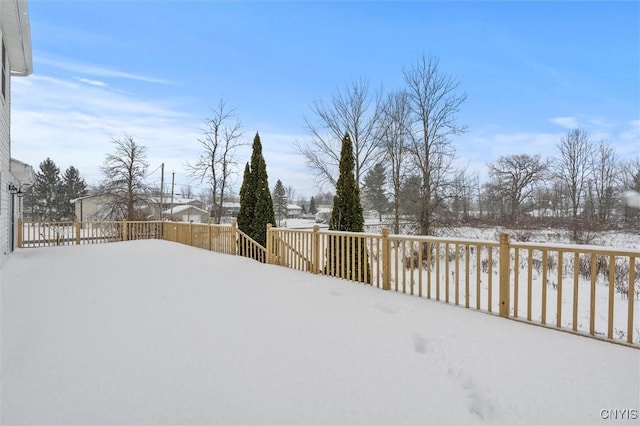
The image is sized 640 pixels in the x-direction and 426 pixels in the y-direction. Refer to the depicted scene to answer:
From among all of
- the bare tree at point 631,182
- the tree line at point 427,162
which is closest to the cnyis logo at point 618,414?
the tree line at point 427,162

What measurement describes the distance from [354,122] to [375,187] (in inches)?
148

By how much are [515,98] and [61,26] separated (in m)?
15.2

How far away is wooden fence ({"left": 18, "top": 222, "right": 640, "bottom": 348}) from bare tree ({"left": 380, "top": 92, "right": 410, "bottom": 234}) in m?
5.01

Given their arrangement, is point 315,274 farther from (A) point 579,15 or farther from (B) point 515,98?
(B) point 515,98

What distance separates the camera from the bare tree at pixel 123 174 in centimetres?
2134

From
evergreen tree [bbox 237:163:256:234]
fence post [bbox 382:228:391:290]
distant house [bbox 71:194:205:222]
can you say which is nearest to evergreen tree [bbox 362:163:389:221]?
evergreen tree [bbox 237:163:256:234]

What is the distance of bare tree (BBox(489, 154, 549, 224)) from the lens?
91.1 feet

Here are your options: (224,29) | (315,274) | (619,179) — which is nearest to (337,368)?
(315,274)

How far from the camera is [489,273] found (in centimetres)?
380

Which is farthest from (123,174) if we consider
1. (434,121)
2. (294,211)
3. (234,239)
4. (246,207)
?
(294,211)

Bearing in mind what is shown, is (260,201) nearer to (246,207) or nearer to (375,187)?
(246,207)

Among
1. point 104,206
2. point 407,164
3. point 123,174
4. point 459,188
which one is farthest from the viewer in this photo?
point 104,206

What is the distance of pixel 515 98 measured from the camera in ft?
44.6

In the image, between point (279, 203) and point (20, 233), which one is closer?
point (20, 233)
